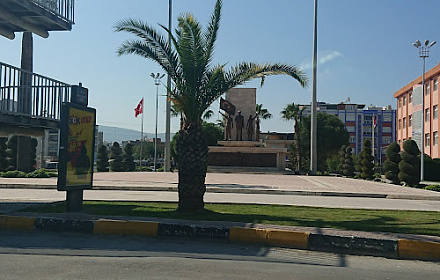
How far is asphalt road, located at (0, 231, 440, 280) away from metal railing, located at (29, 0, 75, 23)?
7952 millimetres

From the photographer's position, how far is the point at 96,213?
9844mm

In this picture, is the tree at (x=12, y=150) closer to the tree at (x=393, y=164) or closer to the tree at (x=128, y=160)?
the tree at (x=128, y=160)

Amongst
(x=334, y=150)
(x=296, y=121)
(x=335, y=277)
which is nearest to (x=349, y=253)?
(x=335, y=277)

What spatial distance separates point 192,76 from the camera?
10289 millimetres

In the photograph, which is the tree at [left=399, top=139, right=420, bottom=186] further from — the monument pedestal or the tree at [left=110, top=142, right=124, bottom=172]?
the tree at [left=110, top=142, right=124, bottom=172]

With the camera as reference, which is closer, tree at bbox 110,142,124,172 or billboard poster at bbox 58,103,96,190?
billboard poster at bbox 58,103,96,190

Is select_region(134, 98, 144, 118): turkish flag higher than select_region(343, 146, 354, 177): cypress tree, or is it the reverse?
select_region(134, 98, 144, 118): turkish flag

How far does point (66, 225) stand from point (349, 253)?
503 centimetres

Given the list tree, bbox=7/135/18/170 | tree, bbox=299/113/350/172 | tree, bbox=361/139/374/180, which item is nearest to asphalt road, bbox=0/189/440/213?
tree, bbox=361/139/374/180

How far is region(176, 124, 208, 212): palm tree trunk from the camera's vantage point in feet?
32.8

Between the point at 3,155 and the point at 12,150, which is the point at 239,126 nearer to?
the point at 12,150

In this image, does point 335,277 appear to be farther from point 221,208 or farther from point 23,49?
point 23,49

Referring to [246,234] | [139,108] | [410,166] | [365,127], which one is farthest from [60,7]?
[365,127]

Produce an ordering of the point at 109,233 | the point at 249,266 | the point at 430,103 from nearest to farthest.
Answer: the point at 249,266 → the point at 109,233 → the point at 430,103
